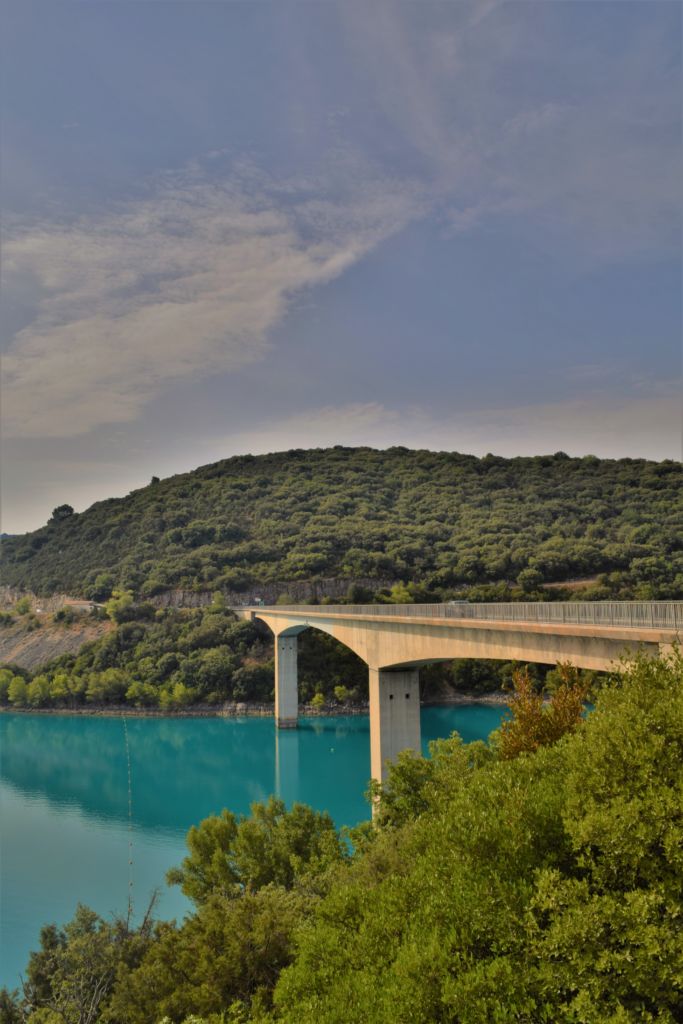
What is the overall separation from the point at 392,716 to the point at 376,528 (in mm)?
72093

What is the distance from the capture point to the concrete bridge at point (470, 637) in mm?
15922

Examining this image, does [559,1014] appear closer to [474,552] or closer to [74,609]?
[474,552]

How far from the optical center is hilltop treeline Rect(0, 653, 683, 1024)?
25.9 ft

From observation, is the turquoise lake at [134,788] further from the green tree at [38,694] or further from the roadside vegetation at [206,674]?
the roadside vegetation at [206,674]

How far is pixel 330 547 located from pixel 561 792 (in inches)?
3380

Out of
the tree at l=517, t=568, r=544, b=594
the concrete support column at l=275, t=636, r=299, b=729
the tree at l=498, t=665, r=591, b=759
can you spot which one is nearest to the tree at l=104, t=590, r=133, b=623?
the concrete support column at l=275, t=636, r=299, b=729

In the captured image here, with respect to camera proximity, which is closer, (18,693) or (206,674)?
(206,674)

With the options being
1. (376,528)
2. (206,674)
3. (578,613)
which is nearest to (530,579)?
(376,528)

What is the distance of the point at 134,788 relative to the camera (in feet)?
149

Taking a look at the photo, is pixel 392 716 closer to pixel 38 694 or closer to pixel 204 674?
pixel 204 674

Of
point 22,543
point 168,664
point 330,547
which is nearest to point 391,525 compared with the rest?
point 330,547

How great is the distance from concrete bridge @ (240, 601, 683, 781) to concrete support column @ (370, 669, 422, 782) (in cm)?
4

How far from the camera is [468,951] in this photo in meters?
8.59

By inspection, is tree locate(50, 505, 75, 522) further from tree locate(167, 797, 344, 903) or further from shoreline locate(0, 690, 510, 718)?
tree locate(167, 797, 344, 903)
